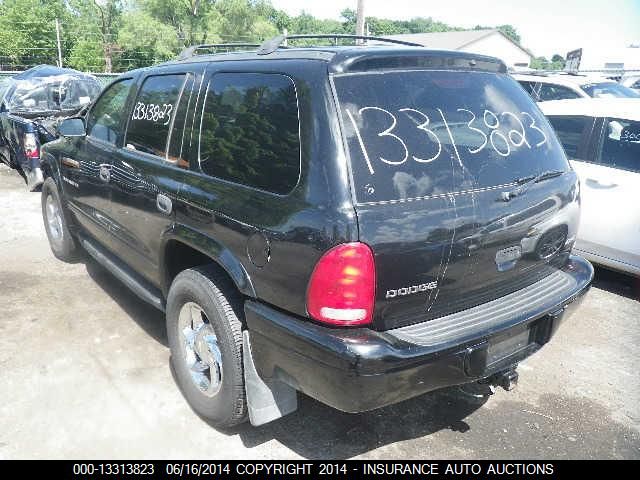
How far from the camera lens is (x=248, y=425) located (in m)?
2.94

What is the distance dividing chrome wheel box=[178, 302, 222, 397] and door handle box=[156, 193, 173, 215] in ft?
1.73

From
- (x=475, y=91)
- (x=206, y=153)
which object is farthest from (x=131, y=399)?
(x=475, y=91)

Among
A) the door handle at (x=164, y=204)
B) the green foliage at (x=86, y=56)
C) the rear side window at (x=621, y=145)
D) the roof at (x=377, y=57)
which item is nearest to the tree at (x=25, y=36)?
the green foliage at (x=86, y=56)

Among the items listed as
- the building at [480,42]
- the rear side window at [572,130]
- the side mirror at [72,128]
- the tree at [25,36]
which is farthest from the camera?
the building at [480,42]

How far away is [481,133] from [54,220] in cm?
432

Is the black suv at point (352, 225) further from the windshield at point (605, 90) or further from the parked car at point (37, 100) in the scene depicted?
the windshield at point (605, 90)

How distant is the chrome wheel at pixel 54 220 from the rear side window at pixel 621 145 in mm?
5065

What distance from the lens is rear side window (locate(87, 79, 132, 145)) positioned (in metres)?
3.78

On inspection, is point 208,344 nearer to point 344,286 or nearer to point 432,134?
point 344,286

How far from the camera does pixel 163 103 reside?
326 cm

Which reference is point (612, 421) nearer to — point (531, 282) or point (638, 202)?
point (531, 282)

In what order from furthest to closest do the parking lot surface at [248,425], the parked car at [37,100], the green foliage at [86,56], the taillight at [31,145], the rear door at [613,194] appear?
the green foliage at [86,56]
the parked car at [37,100]
the taillight at [31,145]
the rear door at [613,194]
the parking lot surface at [248,425]

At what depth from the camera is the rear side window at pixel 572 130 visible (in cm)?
507

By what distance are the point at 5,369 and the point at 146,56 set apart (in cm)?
3366
